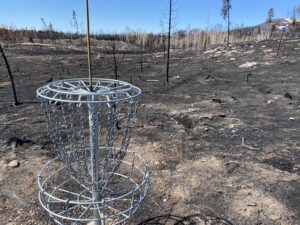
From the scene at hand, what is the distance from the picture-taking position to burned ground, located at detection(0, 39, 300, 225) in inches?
115

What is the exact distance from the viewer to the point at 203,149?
165 inches

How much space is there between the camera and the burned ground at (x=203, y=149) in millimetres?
2922

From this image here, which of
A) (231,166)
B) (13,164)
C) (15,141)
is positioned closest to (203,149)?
(231,166)

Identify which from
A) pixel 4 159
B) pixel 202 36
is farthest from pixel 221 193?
pixel 202 36

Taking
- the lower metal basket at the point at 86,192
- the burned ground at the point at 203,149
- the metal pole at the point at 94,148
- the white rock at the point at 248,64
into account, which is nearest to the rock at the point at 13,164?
the burned ground at the point at 203,149

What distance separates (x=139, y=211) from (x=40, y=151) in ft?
5.97

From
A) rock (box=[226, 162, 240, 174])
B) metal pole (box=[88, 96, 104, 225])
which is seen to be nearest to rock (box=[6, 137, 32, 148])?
metal pole (box=[88, 96, 104, 225])

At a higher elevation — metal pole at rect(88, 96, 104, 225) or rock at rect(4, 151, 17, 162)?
metal pole at rect(88, 96, 104, 225)

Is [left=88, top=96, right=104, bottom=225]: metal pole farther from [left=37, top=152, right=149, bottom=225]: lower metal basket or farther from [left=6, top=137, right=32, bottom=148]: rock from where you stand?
[left=6, top=137, right=32, bottom=148]: rock

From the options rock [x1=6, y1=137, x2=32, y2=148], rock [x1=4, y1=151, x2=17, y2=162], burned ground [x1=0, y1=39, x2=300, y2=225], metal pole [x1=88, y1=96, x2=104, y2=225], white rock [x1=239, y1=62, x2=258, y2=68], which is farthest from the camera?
white rock [x1=239, y1=62, x2=258, y2=68]

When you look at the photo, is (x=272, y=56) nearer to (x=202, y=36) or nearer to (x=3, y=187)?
(x=202, y=36)

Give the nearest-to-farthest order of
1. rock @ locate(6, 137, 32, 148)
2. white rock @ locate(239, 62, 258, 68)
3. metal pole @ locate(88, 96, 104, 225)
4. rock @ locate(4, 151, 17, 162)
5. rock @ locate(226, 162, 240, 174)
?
1. metal pole @ locate(88, 96, 104, 225)
2. rock @ locate(226, 162, 240, 174)
3. rock @ locate(4, 151, 17, 162)
4. rock @ locate(6, 137, 32, 148)
5. white rock @ locate(239, 62, 258, 68)

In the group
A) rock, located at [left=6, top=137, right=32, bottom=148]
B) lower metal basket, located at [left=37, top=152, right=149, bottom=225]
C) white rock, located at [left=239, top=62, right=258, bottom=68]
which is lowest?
lower metal basket, located at [left=37, top=152, right=149, bottom=225]

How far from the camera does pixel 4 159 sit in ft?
12.5
